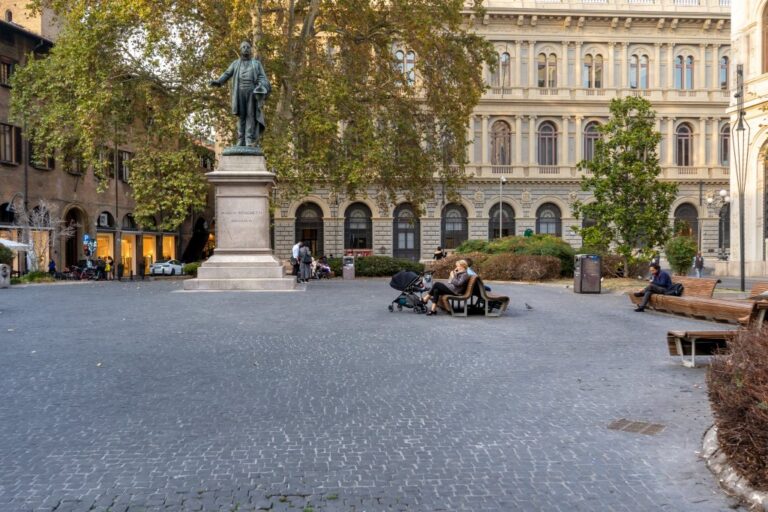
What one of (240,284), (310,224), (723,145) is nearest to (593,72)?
(723,145)

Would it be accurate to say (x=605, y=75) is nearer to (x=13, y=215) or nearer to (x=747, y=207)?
(x=747, y=207)

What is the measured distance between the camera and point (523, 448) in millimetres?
4910

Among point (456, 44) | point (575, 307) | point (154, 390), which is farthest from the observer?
point (456, 44)

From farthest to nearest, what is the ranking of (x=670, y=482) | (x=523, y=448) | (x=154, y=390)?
(x=154, y=390), (x=523, y=448), (x=670, y=482)

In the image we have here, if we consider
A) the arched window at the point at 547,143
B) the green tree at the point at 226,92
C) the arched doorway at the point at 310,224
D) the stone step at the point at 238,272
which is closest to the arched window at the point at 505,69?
the arched window at the point at 547,143

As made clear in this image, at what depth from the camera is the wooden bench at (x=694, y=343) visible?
7766mm

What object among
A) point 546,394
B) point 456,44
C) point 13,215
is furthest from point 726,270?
point 13,215

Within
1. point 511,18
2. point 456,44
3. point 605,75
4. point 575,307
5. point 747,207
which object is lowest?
point 575,307

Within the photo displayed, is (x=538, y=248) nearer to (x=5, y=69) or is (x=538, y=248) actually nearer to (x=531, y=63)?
(x=531, y=63)

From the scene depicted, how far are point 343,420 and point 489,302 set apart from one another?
848 centimetres

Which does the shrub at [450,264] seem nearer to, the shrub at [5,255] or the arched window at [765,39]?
the arched window at [765,39]

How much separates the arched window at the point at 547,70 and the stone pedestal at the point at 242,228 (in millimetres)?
36286

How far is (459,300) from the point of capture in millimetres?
13547

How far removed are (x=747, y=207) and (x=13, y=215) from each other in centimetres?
3539
